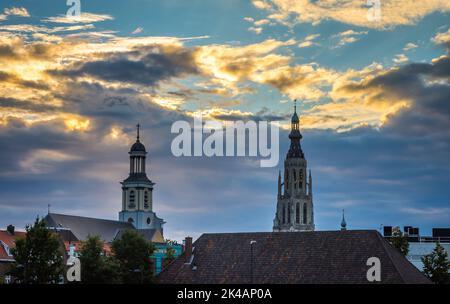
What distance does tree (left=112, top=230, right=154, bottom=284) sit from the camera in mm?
80312

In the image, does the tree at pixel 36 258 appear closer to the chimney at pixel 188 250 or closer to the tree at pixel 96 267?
the tree at pixel 96 267

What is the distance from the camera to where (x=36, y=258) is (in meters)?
77.8

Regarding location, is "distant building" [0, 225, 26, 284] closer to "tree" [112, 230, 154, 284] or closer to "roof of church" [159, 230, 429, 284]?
"tree" [112, 230, 154, 284]

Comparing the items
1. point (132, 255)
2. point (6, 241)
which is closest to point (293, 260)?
point (132, 255)

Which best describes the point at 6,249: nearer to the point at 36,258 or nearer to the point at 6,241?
the point at 6,241

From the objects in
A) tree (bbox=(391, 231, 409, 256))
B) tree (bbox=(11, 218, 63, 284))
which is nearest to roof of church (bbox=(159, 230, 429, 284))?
tree (bbox=(11, 218, 63, 284))

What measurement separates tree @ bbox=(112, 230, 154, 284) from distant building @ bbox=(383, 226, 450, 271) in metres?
53.2

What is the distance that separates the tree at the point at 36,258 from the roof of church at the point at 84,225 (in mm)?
90270

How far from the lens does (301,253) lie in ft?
249

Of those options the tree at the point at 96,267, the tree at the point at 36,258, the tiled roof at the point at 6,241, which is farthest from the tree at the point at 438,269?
the tiled roof at the point at 6,241

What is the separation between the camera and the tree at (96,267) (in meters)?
78.3
